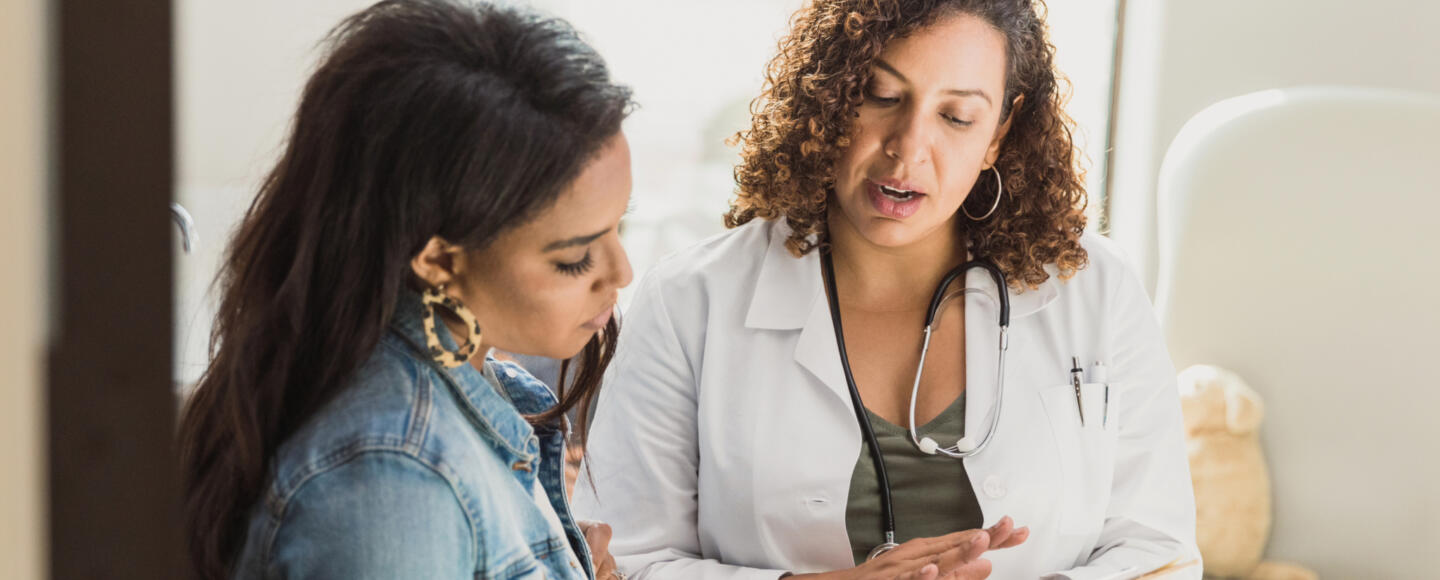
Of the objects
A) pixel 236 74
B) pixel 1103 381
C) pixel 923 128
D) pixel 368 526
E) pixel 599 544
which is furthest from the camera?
pixel 236 74

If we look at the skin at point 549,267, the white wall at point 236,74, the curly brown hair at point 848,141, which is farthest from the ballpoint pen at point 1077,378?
the white wall at point 236,74

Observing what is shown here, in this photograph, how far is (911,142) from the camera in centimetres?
133

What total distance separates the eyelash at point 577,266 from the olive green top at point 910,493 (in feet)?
2.18

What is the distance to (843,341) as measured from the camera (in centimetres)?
142

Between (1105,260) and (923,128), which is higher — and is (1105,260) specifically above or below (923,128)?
below

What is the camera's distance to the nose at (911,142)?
4.36ft

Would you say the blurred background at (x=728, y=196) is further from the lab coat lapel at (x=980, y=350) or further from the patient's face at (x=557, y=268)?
the lab coat lapel at (x=980, y=350)

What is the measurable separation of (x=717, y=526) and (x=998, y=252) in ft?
1.65

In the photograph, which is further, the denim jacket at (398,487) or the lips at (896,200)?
the lips at (896,200)

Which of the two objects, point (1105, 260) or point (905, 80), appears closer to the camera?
point (905, 80)

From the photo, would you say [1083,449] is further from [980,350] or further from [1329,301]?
[1329,301]

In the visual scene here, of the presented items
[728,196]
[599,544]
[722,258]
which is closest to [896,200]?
[722,258]

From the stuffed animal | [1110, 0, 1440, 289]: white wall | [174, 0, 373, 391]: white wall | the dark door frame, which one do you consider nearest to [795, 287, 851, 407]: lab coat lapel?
the stuffed animal

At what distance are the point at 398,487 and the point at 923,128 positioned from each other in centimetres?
86
